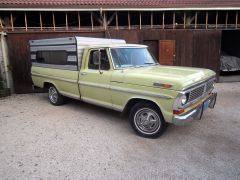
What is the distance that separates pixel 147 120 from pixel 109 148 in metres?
0.98

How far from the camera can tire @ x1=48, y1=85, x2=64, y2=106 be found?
6.73 m

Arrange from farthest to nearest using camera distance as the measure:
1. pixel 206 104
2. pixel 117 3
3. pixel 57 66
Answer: pixel 117 3, pixel 57 66, pixel 206 104

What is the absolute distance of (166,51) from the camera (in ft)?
32.4

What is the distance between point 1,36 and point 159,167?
789cm

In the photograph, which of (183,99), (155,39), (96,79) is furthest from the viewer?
(155,39)

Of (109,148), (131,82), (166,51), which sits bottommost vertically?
(109,148)

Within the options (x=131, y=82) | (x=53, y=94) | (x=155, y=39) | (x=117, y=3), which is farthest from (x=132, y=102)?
(x=117, y=3)

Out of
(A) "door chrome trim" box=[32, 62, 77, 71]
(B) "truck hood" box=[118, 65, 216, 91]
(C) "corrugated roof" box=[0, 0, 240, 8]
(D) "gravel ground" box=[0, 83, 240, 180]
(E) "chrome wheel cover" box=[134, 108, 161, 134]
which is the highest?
(C) "corrugated roof" box=[0, 0, 240, 8]

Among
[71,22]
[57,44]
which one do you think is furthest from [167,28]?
A: [57,44]

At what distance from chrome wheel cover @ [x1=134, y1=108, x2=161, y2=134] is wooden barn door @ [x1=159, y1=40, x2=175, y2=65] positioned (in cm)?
595

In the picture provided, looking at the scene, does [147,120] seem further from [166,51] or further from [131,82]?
[166,51]

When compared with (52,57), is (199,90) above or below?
below

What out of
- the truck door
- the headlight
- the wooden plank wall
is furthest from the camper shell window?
the headlight

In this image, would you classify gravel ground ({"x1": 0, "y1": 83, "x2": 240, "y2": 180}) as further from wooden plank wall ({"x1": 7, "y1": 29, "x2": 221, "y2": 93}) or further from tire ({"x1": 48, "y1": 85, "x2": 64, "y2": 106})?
wooden plank wall ({"x1": 7, "y1": 29, "x2": 221, "y2": 93})
